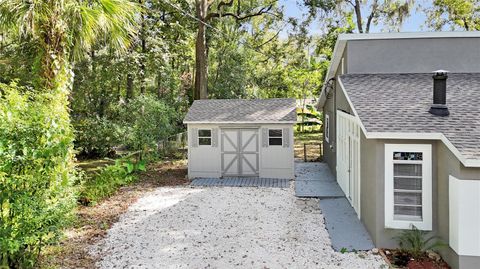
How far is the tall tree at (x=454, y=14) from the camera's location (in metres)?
24.4

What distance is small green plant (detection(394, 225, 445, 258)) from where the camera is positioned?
22.1 feet

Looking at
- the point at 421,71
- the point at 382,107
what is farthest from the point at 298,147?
the point at 382,107

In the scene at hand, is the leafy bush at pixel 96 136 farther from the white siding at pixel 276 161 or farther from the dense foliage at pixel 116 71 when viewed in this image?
the white siding at pixel 276 161

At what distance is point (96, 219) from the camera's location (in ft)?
30.5

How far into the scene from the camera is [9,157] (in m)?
5.15

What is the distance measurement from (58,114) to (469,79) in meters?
9.80

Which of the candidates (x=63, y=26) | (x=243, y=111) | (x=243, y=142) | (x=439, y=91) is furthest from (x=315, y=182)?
(x=63, y=26)

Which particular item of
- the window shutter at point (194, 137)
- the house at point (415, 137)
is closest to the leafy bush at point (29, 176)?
the house at point (415, 137)

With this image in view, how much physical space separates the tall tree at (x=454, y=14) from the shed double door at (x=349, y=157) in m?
18.3

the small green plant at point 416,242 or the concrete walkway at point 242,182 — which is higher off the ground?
the concrete walkway at point 242,182

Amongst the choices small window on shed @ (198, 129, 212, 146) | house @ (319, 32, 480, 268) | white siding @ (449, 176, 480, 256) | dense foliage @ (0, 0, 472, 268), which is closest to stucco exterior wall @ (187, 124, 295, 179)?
small window on shed @ (198, 129, 212, 146)

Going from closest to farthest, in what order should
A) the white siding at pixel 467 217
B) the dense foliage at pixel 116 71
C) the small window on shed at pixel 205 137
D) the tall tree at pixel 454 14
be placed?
the dense foliage at pixel 116 71
the white siding at pixel 467 217
the small window on shed at pixel 205 137
the tall tree at pixel 454 14

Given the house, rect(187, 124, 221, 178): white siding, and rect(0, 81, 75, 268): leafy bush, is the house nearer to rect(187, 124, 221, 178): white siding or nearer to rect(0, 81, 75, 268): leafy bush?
rect(187, 124, 221, 178): white siding

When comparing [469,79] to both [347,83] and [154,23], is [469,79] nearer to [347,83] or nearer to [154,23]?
[347,83]
